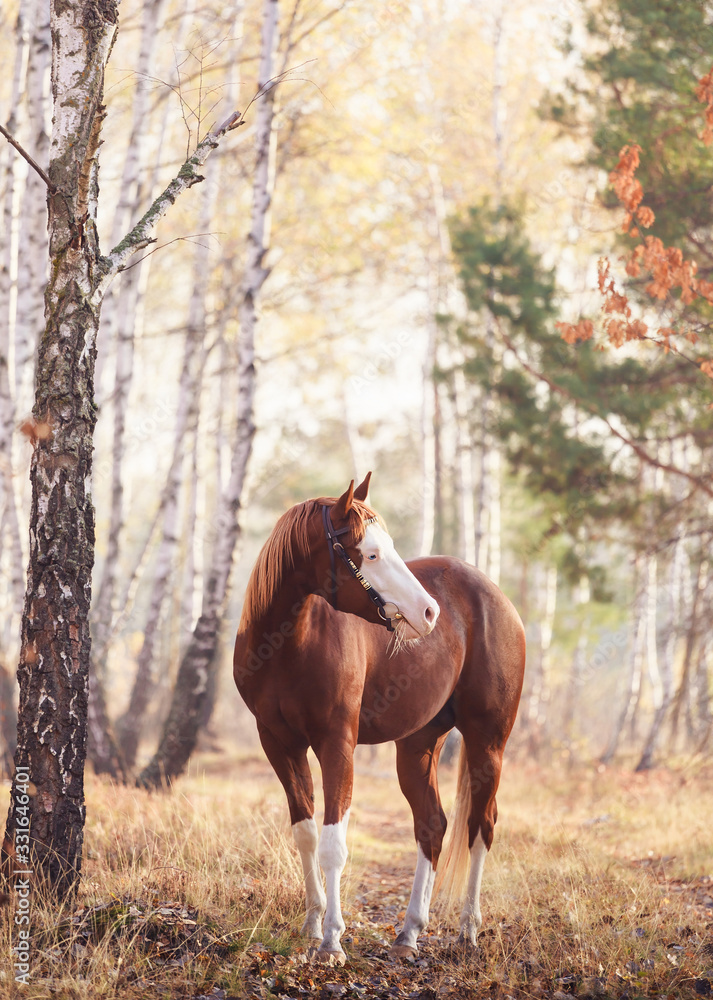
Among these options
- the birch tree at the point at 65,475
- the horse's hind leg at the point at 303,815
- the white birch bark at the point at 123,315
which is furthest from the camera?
the white birch bark at the point at 123,315

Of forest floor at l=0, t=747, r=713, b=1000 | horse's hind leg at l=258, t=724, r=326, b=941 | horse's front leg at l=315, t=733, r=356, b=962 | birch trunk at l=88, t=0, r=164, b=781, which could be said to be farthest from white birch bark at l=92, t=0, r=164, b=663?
horse's front leg at l=315, t=733, r=356, b=962

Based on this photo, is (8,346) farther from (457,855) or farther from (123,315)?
(457,855)

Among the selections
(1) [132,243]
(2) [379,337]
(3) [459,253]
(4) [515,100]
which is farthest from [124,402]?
(4) [515,100]

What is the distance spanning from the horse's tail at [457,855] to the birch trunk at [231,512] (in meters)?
3.32

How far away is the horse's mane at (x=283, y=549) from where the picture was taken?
12.5ft

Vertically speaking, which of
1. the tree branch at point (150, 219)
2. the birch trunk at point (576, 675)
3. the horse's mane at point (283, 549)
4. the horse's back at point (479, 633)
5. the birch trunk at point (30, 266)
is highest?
the birch trunk at point (30, 266)

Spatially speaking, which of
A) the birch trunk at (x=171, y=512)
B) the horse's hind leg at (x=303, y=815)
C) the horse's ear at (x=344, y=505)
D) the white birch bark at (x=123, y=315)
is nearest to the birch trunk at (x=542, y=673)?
the birch trunk at (x=171, y=512)

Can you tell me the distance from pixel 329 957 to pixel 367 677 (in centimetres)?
122

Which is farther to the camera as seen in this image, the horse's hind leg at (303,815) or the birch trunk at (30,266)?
the birch trunk at (30,266)

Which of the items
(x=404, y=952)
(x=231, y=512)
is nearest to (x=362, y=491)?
(x=404, y=952)

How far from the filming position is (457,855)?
4461 mm

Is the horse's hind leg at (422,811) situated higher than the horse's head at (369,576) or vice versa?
the horse's head at (369,576)

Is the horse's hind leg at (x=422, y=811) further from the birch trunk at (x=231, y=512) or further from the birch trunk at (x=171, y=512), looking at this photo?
the birch trunk at (x=171, y=512)

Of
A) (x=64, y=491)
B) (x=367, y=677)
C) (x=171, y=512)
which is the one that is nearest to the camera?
(x=64, y=491)
